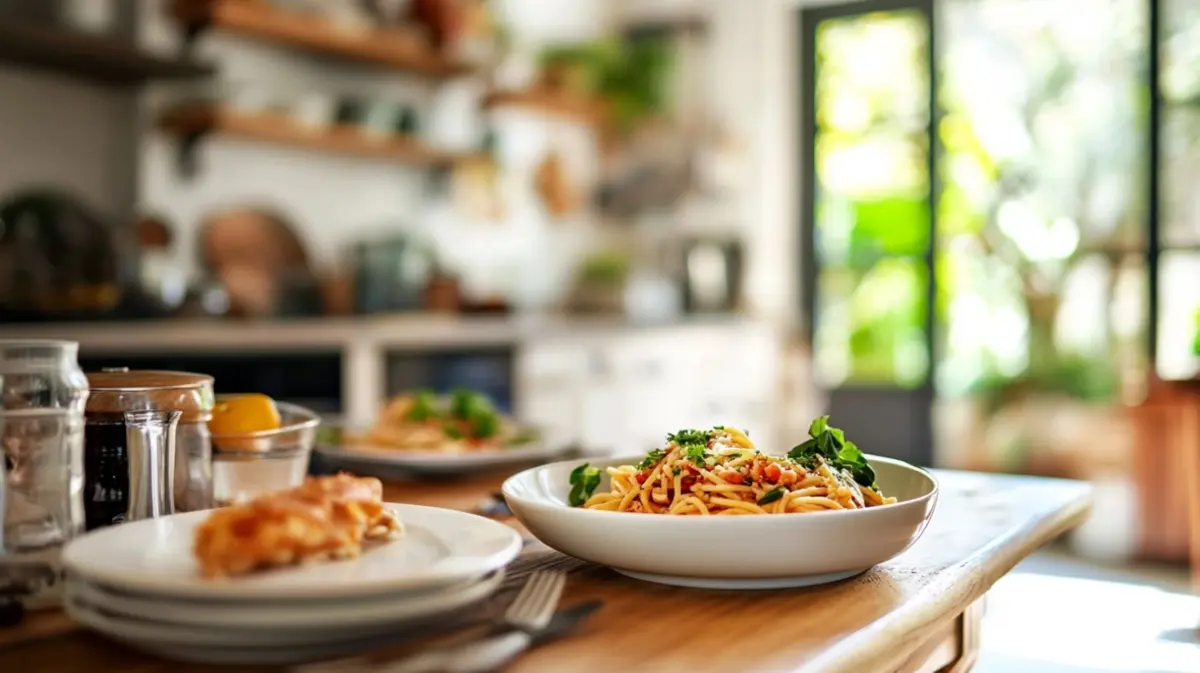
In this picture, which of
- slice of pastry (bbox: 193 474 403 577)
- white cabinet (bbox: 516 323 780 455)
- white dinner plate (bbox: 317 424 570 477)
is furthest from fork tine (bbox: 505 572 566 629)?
white cabinet (bbox: 516 323 780 455)

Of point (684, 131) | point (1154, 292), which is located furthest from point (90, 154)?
point (1154, 292)

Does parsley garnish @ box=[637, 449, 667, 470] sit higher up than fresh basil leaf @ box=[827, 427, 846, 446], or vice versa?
fresh basil leaf @ box=[827, 427, 846, 446]

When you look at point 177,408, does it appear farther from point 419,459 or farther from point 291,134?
point 291,134

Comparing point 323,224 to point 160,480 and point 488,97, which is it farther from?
point 160,480

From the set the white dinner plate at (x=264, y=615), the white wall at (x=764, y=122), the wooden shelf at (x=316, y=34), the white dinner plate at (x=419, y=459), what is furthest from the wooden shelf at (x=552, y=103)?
the white dinner plate at (x=264, y=615)

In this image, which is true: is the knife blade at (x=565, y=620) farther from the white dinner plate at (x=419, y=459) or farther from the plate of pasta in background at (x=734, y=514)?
the white dinner plate at (x=419, y=459)

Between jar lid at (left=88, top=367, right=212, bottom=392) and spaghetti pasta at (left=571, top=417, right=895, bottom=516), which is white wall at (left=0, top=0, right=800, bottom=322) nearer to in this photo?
jar lid at (left=88, top=367, right=212, bottom=392)

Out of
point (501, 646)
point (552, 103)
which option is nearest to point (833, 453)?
point (501, 646)

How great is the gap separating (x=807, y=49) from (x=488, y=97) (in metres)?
1.69

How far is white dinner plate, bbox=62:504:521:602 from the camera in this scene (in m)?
0.58

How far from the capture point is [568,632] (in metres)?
0.65

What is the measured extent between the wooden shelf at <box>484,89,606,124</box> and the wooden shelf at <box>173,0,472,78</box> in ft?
0.89

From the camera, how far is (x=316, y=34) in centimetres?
360

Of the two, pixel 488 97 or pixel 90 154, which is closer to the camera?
pixel 90 154
